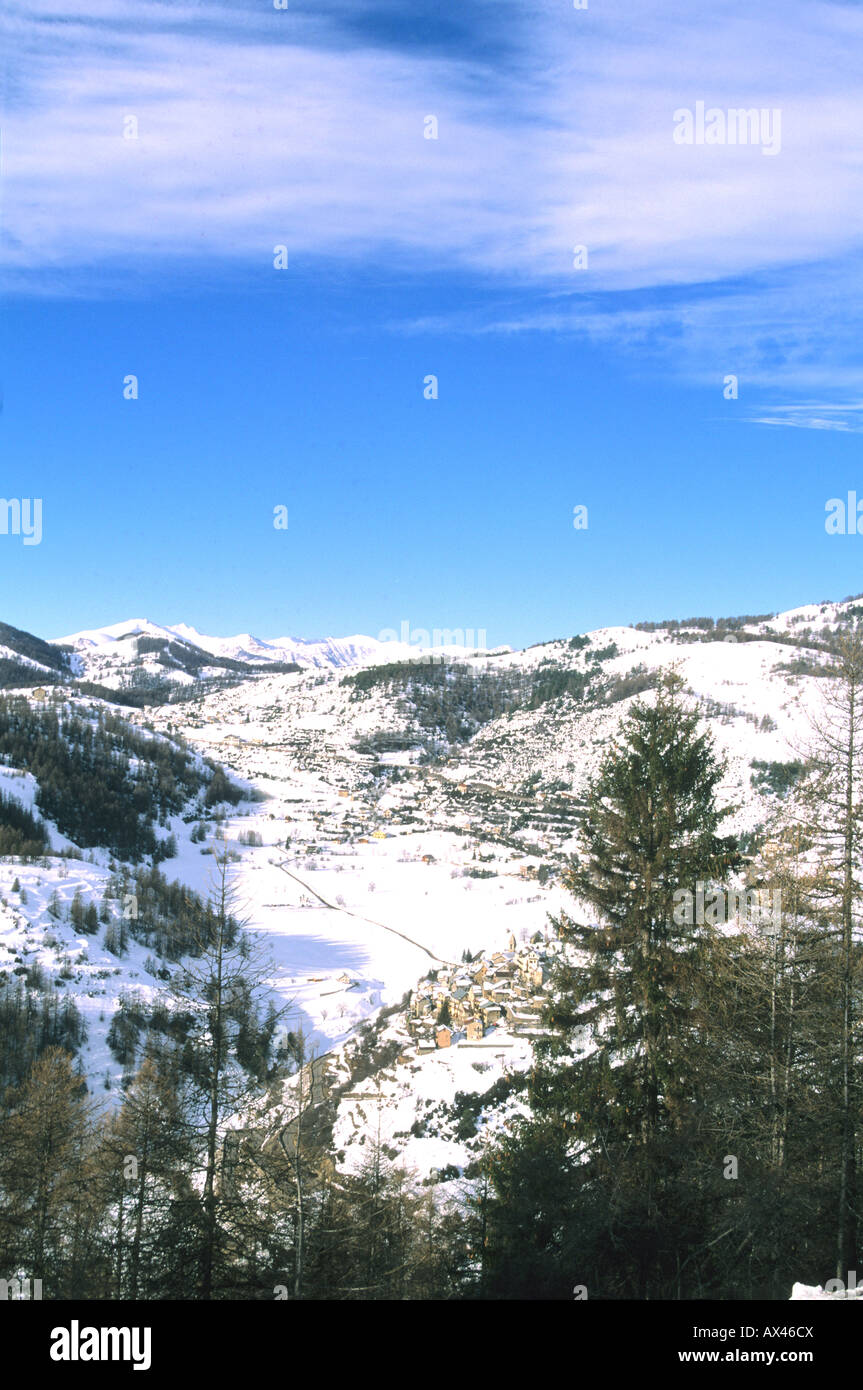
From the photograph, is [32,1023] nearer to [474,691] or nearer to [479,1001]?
[479,1001]

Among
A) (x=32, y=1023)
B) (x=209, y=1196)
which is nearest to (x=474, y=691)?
(x=32, y=1023)

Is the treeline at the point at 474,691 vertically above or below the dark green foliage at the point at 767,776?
above

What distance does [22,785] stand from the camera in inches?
3652

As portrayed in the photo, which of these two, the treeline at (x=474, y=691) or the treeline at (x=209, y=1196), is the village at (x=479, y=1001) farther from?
the treeline at (x=474, y=691)

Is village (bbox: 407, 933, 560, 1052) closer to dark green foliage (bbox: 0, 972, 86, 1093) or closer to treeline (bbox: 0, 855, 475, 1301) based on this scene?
dark green foliage (bbox: 0, 972, 86, 1093)

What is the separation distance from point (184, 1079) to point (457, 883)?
202ft

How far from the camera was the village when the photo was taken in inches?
1190

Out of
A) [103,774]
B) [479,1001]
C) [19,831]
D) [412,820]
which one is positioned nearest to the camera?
[479,1001]

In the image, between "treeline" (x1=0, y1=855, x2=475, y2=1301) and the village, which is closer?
"treeline" (x1=0, y1=855, x2=475, y2=1301)

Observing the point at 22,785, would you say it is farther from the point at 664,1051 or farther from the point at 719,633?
the point at 719,633

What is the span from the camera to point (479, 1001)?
34188 mm

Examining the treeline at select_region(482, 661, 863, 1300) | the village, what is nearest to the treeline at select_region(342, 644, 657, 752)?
the village

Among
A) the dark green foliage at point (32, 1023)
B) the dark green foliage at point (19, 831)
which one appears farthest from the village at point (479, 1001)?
the dark green foliage at point (19, 831)

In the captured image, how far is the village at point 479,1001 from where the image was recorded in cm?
3023
